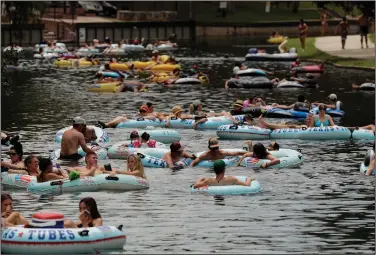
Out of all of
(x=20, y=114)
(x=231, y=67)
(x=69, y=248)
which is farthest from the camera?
(x=231, y=67)

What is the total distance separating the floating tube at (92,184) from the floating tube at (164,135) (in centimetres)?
1039

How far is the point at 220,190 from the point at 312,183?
3.77 metres

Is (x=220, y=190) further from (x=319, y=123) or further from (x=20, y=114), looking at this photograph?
(x=20, y=114)

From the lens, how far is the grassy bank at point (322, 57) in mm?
79919

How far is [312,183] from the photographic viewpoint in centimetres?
3644

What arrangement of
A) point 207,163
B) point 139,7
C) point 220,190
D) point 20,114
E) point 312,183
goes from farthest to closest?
point 139,7
point 20,114
point 207,163
point 312,183
point 220,190

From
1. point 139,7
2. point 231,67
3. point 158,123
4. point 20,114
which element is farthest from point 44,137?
point 139,7

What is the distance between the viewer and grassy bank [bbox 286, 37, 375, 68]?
3146 inches

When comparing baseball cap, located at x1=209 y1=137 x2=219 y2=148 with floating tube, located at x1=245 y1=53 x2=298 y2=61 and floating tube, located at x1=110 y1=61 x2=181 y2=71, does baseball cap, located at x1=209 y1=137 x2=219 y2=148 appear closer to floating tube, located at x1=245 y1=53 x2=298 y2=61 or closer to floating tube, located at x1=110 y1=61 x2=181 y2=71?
floating tube, located at x1=110 y1=61 x2=181 y2=71

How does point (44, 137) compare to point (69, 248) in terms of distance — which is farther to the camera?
point (44, 137)

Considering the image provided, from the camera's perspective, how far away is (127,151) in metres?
40.9

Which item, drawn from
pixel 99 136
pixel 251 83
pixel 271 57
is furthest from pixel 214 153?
pixel 271 57

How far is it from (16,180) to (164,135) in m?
11.4

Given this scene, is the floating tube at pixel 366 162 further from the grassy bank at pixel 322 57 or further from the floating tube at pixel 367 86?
the grassy bank at pixel 322 57
